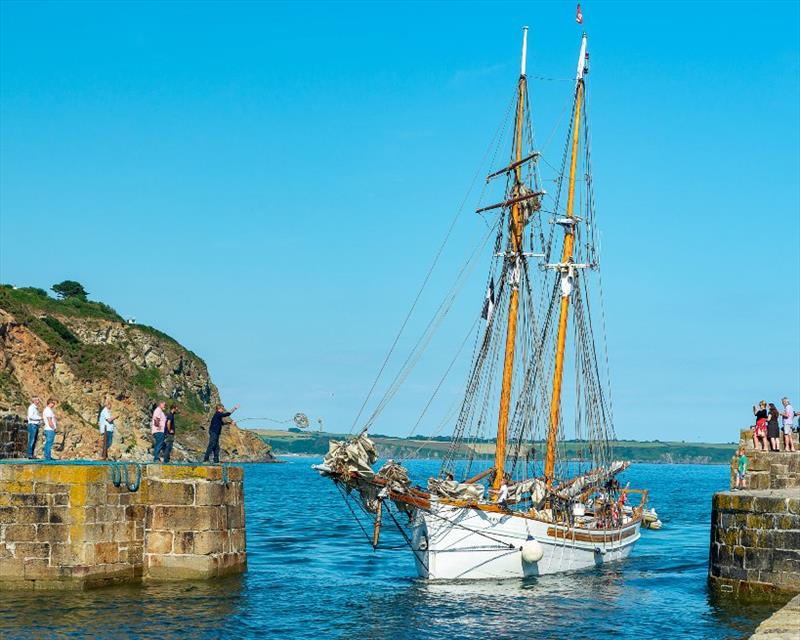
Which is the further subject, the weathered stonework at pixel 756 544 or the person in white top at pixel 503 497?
the person in white top at pixel 503 497

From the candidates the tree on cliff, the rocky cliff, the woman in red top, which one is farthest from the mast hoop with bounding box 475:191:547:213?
the tree on cliff

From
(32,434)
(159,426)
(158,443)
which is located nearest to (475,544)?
(158,443)

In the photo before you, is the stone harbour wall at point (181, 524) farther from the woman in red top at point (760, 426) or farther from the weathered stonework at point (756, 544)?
the woman in red top at point (760, 426)

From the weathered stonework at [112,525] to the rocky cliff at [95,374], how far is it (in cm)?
4263

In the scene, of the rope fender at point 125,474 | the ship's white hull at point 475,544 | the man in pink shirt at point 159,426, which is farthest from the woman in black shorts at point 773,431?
the rope fender at point 125,474

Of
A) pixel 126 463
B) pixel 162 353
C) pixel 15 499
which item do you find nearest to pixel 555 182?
pixel 126 463

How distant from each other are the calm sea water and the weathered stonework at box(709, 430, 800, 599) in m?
0.62

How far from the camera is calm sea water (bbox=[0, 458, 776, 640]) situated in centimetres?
2614

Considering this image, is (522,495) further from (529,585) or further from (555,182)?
(555,182)

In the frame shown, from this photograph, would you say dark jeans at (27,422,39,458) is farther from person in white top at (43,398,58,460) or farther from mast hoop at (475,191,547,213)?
mast hoop at (475,191,547,213)

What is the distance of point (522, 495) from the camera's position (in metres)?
41.2

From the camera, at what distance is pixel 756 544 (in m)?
27.8

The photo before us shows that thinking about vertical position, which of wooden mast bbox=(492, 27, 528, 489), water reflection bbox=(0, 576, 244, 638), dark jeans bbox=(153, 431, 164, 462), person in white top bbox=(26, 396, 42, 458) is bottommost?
water reflection bbox=(0, 576, 244, 638)

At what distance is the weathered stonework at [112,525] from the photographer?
28.0 m
